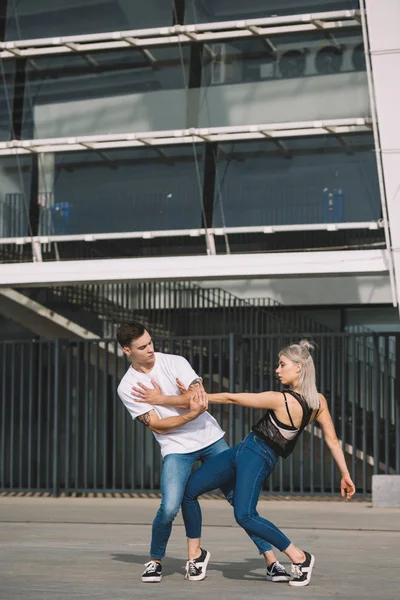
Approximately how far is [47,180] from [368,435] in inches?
293

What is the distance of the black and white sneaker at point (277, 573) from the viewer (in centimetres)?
830

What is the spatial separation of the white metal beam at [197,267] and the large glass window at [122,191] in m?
0.59

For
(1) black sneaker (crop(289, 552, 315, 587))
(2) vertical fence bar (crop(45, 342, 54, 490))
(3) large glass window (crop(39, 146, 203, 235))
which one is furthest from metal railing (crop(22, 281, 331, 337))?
(1) black sneaker (crop(289, 552, 315, 587))

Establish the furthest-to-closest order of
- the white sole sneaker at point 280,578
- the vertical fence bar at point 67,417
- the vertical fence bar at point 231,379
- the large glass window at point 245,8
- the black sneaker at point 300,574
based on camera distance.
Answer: the large glass window at point 245,8
the vertical fence bar at point 67,417
the vertical fence bar at point 231,379
the white sole sneaker at point 280,578
the black sneaker at point 300,574

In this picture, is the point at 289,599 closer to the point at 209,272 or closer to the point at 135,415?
the point at 135,415

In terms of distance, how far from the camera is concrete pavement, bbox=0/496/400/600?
7.89 m

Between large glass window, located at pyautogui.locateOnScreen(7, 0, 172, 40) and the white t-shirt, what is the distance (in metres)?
13.5

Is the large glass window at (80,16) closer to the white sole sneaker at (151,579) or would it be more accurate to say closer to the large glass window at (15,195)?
the large glass window at (15,195)

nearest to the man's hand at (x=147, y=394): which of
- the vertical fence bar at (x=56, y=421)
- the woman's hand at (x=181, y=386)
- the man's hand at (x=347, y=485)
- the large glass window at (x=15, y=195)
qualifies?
the woman's hand at (x=181, y=386)

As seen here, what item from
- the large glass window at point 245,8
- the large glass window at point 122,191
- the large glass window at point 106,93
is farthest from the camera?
the large glass window at point 106,93

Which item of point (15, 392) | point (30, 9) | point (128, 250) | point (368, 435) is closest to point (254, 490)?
point (368, 435)

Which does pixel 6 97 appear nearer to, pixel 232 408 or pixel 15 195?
pixel 15 195

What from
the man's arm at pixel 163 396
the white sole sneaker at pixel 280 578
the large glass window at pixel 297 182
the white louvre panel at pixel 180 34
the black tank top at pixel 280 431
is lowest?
the white sole sneaker at pixel 280 578

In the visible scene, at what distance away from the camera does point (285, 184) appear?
20.2m
